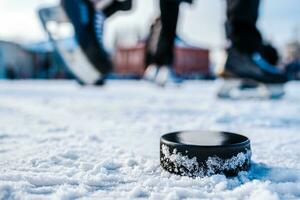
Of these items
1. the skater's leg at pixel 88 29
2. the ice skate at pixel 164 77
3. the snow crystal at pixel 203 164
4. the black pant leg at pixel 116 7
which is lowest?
the ice skate at pixel 164 77

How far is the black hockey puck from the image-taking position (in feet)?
2.20

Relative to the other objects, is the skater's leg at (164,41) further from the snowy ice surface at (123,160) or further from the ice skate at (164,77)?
the snowy ice surface at (123,160)

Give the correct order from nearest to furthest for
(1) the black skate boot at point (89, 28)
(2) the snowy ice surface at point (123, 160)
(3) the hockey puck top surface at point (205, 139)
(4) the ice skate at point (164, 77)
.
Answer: (2) the snowy ice surface at point (123, 160)
(3) the hockey puck top surface at point (205, 139)
(1) the black skate boot at point (89, 28)
(4) the ice skate at point (164, 77)

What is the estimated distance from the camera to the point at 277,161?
825mm

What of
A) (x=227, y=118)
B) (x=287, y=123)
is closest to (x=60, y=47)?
(x=227, y=118)

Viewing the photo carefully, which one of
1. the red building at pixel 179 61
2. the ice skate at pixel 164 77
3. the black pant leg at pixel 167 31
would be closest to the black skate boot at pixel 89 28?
the black pant leg at pixel 167 31

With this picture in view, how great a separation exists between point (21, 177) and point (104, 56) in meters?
2.14

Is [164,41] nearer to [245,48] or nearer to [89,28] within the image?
[89,28]

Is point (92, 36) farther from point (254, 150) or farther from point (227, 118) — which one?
point (254, 150)

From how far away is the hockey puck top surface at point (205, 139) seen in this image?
712 mm

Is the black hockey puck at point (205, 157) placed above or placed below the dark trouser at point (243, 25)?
below

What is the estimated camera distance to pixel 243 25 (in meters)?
2.16

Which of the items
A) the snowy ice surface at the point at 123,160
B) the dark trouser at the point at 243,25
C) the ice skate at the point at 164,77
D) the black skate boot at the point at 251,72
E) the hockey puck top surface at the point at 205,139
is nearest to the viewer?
the snowy ice surface at the point at 123,160

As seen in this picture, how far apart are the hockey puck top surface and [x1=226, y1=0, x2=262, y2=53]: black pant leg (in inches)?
57.5
